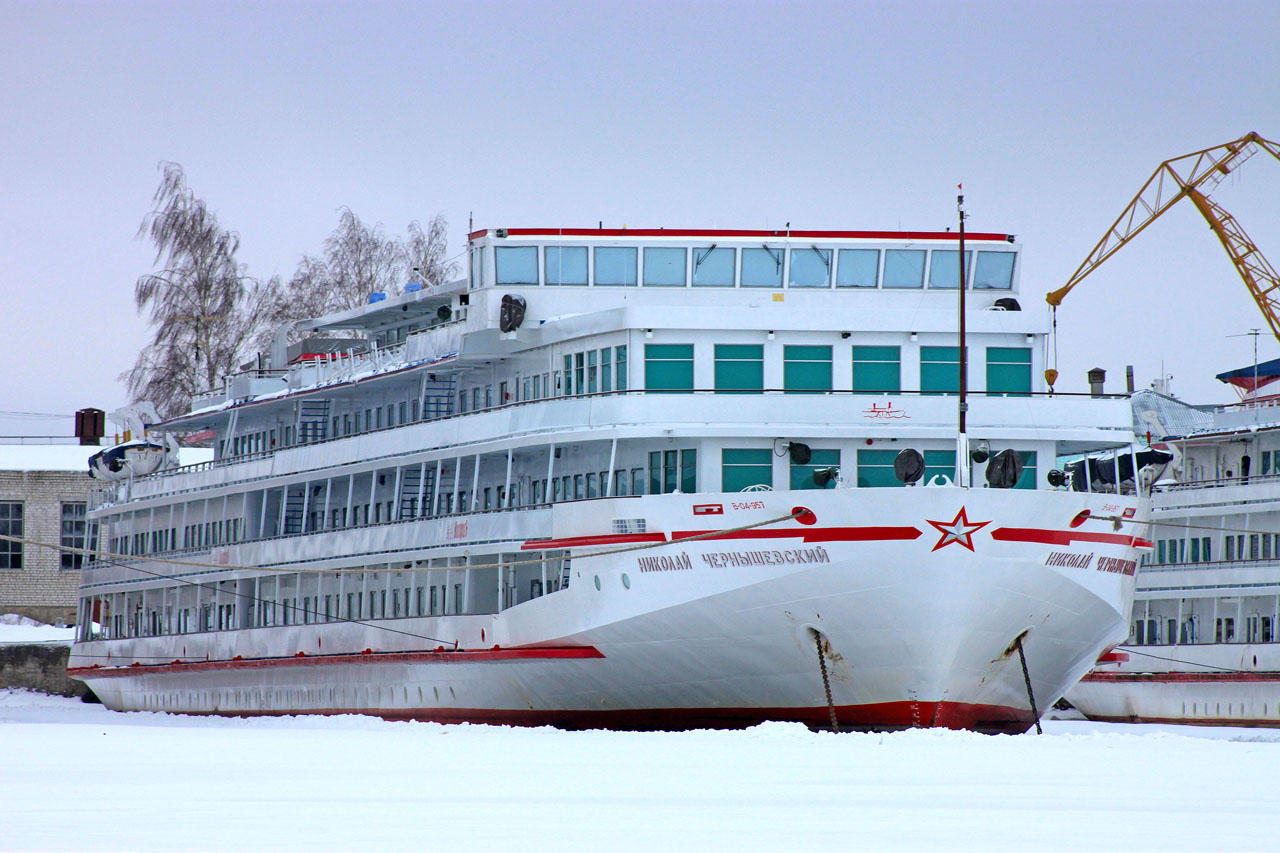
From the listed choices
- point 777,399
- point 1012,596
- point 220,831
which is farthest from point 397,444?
point 220,831

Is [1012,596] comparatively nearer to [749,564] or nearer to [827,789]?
[749,564]

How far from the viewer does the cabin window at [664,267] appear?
34844 mm

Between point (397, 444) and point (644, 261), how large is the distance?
6328mm

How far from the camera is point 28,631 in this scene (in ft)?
218

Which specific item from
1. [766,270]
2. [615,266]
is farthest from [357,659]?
[766,270]

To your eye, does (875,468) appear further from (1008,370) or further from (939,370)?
(1008,370)

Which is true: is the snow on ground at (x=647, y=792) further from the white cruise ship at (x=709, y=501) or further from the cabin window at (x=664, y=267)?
the cabin window at (x=664, y=267)

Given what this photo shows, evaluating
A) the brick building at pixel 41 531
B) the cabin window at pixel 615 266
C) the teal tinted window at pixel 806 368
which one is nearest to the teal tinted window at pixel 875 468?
the teal tinted window at pixel 806 368

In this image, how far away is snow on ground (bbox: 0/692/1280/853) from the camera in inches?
546

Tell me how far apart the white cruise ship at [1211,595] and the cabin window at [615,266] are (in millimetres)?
17568

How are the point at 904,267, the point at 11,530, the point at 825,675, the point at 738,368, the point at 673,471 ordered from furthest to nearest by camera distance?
the point at 11,530
the point at 904,267
the point at 738,368
the point at 673,471
the point at 825,675

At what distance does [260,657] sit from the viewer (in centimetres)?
4256

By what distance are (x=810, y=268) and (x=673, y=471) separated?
17.2ft

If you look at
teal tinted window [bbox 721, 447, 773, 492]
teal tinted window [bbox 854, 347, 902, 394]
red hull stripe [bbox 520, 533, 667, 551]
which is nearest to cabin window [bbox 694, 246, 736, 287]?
teal tinted window [bbox 854, 347, 902, 394]
